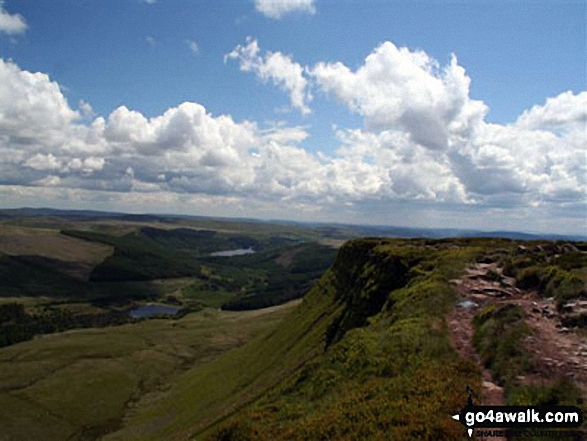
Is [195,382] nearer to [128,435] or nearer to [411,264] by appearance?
[128,435]

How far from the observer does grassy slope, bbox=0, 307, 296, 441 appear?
11000cm

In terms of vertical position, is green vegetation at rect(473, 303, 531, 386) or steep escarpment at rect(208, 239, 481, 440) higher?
green vegetation at rect(473, 303, 531, 386)

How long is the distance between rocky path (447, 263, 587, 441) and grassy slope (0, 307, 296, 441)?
335ft

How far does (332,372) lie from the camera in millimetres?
33281

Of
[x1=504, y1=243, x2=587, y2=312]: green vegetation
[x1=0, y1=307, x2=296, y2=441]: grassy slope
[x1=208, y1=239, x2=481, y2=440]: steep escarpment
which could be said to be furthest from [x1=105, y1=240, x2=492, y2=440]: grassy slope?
[x1=0, y1=307, x2=296, y2=441]: grassy slope

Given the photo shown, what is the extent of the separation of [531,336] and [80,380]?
154049 millimetres

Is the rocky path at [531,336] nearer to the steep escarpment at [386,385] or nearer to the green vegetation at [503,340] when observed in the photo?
the green vegetation at [503,340]

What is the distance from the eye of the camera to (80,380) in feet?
470

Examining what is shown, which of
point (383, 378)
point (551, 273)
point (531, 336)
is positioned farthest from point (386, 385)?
point (551, 273)

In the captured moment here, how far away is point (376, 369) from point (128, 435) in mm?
79273

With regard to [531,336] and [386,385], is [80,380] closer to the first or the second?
[386,385]

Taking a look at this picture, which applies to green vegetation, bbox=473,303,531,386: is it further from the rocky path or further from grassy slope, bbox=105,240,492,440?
grassy slope, bbox=105,240,492,440

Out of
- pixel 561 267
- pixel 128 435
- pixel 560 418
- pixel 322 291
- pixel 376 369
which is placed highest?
pixel 561 267

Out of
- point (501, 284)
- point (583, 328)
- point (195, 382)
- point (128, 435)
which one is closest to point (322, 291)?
point (195, 382)
